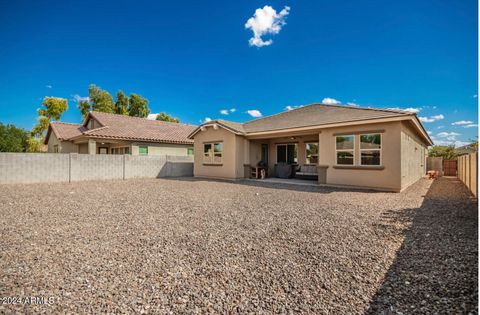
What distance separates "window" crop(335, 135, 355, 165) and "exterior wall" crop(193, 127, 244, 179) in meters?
5.75

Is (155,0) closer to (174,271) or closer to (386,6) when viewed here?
(386,6)

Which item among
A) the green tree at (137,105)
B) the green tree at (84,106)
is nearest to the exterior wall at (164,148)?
the green tree at (137,105)

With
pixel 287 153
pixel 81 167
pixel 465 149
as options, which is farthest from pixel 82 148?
pixel 465 149

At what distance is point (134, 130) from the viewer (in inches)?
750

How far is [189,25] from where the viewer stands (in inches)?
546

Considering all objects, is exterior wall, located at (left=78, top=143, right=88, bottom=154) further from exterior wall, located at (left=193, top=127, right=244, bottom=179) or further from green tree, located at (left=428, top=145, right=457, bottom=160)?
green tree, located at (left=428, top=145, right=457, bottom=160)

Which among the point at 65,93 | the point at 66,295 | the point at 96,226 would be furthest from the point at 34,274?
the point at 65,93

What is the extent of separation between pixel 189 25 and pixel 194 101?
14.1 meters

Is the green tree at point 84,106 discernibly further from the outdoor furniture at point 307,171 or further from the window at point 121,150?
the outdoor furniture at point 307,171

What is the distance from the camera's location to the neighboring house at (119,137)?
16969 millimetres

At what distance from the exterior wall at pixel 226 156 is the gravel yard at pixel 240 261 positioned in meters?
8.05

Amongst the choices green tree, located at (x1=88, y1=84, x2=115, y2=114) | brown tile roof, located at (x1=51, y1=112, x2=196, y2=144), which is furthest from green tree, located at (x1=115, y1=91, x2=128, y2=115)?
brown tile roof, located at (x1=51, y1=112, x2=196, y2=144)

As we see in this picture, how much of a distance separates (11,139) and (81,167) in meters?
21.5

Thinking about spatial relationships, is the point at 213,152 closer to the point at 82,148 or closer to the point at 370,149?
the point at 370,149
